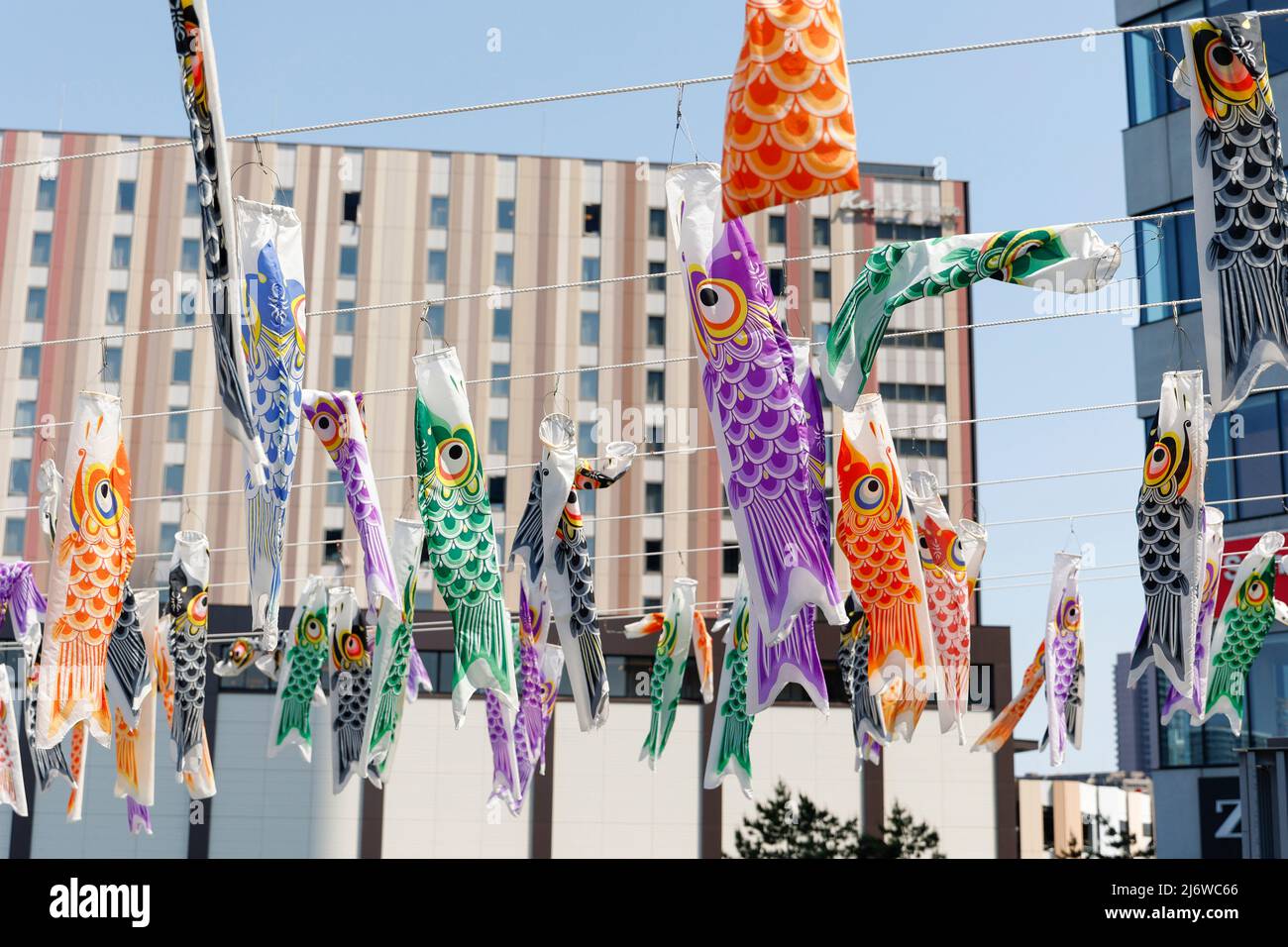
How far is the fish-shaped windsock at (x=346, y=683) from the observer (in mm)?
15953

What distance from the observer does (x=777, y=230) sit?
184ft

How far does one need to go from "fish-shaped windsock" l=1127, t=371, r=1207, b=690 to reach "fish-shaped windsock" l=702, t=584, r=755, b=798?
451 cm

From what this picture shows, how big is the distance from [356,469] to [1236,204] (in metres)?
6.83

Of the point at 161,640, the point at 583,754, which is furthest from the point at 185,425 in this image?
the point at 161,640

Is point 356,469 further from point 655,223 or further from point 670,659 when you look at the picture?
point 655,223

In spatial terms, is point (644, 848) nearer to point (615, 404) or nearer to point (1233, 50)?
point (615, 404)

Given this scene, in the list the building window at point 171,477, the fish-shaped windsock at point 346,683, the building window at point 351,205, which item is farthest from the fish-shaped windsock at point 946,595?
the building window at point 351,205

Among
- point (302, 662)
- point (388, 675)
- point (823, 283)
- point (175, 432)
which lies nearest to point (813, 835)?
point (302, 662)

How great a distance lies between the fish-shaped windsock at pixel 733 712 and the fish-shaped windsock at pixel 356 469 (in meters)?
4.24

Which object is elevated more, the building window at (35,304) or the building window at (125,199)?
the building window at (125,199)

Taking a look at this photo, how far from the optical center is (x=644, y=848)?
33188 millimetres

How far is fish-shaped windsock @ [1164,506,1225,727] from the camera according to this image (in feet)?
40.1

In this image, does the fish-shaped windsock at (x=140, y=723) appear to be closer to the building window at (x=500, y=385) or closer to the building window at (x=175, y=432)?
the building window at (x=500, y=385)

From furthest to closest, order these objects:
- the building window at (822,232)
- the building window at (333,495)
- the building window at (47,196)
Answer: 1. the building window at (822,232)
2. the building window at (47,196)
3. the building window at (333,495)
